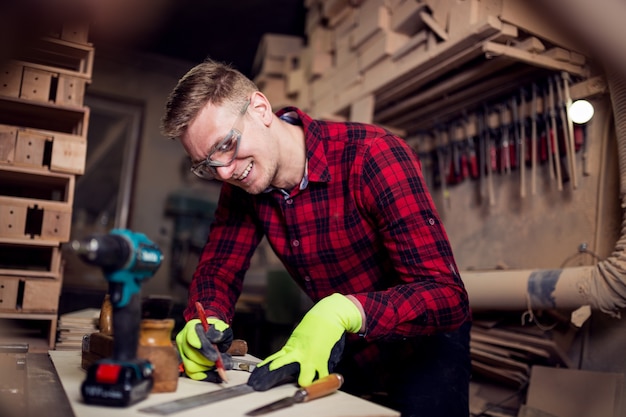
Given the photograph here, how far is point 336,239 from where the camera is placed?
2049 millimetres

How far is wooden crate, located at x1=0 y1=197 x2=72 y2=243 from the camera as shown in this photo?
95.7 inches

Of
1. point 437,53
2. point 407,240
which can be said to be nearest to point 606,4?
point 407,240

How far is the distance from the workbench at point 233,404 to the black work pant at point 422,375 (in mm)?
800

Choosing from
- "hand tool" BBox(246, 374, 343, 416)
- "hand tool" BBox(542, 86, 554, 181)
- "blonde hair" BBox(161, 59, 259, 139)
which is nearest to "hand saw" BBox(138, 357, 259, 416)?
"hand tool" BBox(246, 374, 343, 416)

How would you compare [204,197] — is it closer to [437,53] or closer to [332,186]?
[437,53]

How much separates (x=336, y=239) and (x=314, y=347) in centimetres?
67

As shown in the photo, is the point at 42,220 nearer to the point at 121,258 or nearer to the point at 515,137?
the point at 121,258

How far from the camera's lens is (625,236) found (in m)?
2.27

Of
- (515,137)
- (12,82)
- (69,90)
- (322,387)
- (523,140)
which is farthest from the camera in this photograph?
(515,137)

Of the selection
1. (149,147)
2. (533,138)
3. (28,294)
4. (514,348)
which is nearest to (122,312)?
(28,294)

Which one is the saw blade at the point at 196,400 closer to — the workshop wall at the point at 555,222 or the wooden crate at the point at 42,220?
the wooden crate at the point at 42,220

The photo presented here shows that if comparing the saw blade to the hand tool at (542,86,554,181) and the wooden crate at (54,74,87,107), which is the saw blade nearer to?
the wooden crate at (54,74,87,107)

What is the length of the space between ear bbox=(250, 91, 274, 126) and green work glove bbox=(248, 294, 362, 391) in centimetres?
77

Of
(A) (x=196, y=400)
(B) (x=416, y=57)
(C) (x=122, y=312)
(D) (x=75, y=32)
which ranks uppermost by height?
(B) (x=416, y=57)
